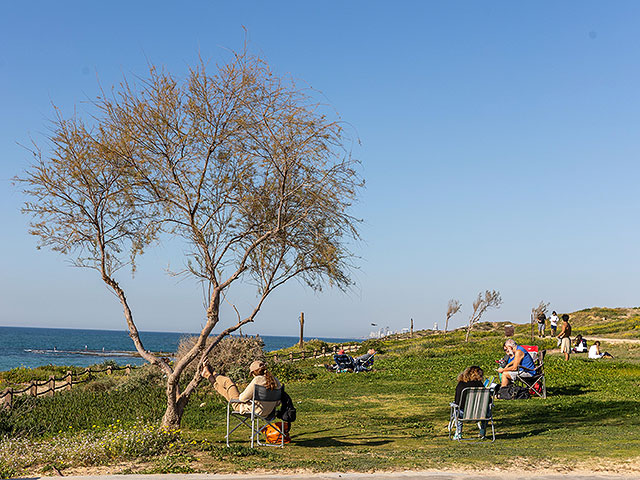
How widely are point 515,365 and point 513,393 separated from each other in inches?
27.1

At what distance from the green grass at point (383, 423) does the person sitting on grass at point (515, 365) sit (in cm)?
69

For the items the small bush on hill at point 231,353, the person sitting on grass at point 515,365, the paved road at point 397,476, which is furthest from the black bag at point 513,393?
the small bush on hill at point 231,353

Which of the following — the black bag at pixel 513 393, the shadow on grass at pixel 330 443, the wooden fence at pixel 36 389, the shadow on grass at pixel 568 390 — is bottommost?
the wooden fence at pixel 36 389

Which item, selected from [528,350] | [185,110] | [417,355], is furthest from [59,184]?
[417,355]

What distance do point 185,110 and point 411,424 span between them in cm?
727

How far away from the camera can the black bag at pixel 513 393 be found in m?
14.7

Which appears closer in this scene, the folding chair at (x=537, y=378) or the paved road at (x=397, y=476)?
the paved road at (x=397, y=476)

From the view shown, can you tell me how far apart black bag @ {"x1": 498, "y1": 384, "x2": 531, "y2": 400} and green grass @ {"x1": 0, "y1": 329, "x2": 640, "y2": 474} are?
1.13 ft

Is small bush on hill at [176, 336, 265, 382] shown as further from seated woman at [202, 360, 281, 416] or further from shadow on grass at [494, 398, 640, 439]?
seated woman at [202, 360, 281, 416]

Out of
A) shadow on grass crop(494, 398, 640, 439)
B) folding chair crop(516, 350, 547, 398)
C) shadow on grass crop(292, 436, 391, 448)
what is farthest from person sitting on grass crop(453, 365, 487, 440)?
folding chair crop(516, 350, 547, 398)

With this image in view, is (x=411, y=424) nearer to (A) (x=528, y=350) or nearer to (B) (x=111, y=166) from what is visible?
(A) (x=528, y=350)

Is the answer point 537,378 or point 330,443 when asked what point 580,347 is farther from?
point 330,443

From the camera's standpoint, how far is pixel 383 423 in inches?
488

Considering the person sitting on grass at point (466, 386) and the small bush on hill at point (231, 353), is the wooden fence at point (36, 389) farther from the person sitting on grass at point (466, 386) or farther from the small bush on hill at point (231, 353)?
the person sitting on grass at point (466, 386)
